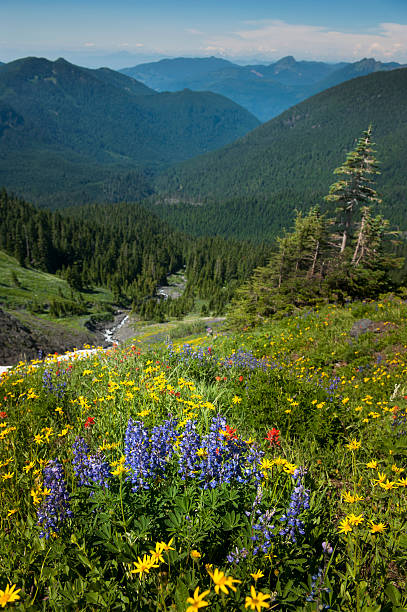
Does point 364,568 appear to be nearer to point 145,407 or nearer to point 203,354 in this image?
point 145,407

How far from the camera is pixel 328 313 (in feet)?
48.5

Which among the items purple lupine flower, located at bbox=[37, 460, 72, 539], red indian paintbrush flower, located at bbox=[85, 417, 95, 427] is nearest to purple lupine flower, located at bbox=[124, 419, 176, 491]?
purple lupine flower, located at bbox=[37, 460, 72, 539]

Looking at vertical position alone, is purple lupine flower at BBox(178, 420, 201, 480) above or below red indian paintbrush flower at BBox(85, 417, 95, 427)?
above

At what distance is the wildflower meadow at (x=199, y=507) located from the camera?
234cm

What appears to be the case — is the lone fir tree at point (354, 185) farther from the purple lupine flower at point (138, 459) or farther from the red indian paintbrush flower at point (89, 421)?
the purple lupine flower at point (138, 459)

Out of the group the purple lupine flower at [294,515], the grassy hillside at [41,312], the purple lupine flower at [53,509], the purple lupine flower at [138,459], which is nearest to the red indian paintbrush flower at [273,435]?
the purple lupine flower at [294,515]

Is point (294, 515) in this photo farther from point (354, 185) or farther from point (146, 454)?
point (354, 185)

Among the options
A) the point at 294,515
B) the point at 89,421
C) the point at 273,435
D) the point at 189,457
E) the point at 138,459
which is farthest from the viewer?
the point at 89,421

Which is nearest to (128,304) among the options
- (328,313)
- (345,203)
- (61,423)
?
(345,203)

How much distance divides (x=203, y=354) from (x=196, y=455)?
5261 millimetres

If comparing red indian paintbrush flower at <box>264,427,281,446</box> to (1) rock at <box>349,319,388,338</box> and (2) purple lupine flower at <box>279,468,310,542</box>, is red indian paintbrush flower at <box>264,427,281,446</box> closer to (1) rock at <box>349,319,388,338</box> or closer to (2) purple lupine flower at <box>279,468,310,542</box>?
(2) purple lupine flower at <box>279,468,310,542</box>

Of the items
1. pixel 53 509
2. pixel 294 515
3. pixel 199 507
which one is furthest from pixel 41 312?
pixel 294 515

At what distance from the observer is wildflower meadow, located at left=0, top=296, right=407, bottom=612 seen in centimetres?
234

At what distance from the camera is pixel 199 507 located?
2.72m
